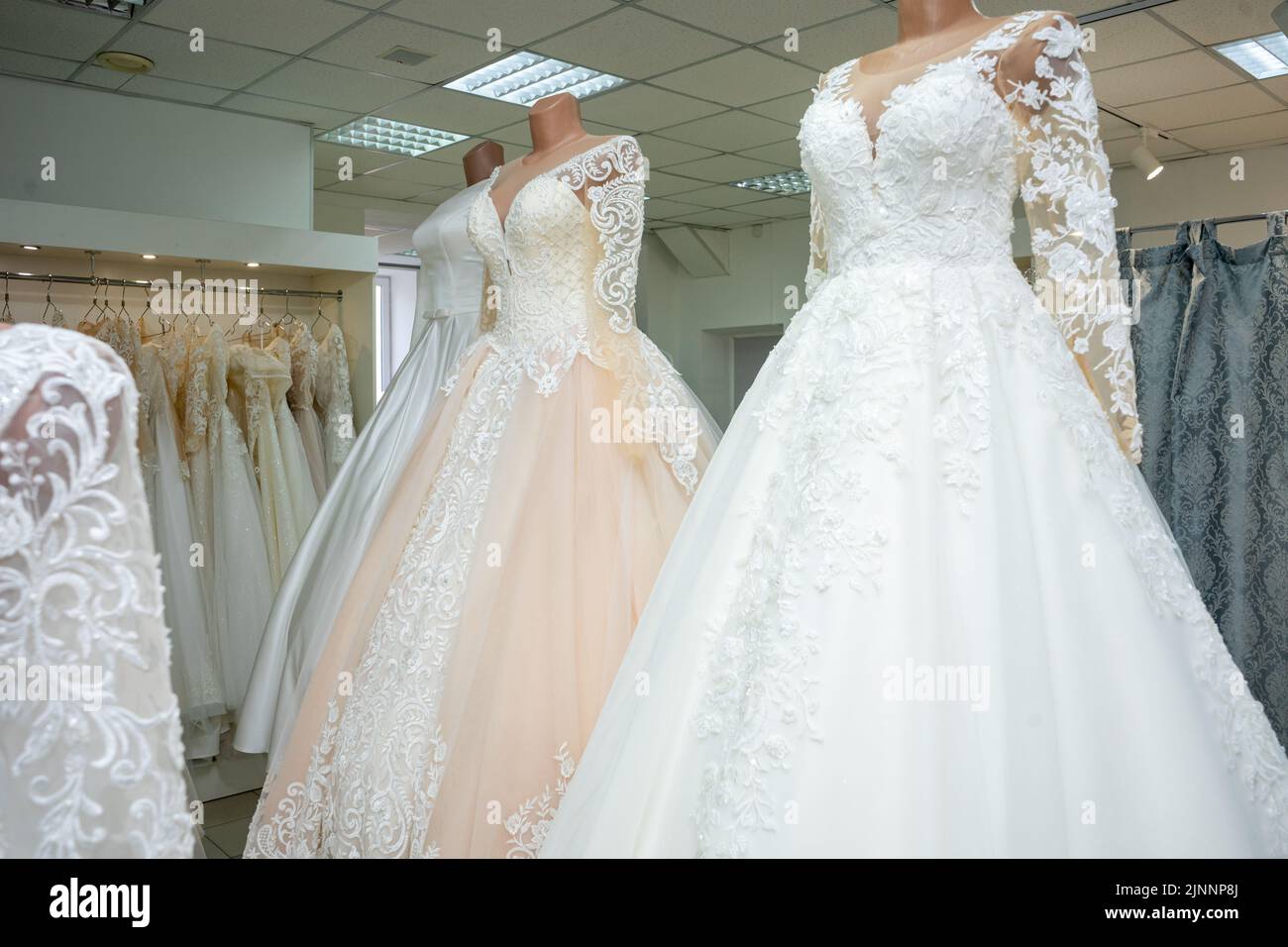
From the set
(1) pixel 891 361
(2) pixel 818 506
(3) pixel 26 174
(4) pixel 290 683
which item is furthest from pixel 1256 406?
(3) pixel 26 174

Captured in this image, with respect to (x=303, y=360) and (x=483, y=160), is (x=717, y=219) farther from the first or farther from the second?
(x=483, y=160)

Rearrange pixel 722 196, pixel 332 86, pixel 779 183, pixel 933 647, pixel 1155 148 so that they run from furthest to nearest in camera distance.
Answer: pixel 722 196
pixel 779 183
pixel 1155 148
pixel 332 86
pixel 933 647

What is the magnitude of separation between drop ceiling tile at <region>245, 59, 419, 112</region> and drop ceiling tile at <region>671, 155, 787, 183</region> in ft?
7.69

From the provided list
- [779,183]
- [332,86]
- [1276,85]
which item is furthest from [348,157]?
[1276,85]

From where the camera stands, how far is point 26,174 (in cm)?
419

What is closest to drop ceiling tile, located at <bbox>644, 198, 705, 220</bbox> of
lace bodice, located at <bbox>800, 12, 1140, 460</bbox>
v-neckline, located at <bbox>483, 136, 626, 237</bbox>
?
v-neckline, located at <bbox>483, 136, 626, 237</bbox>

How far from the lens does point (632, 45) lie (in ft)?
14.4

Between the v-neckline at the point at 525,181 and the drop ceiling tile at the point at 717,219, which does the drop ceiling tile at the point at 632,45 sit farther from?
the drop ceiling tile at the point at 717,219

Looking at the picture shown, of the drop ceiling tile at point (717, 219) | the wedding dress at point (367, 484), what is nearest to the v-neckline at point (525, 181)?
the wedding dress at point (367, 484)

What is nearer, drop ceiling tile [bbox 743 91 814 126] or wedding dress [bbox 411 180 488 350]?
wedding dress [bbox 411 180 488 350]

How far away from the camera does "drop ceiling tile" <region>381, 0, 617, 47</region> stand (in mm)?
3840

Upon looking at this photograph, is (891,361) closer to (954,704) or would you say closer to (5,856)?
(954,704)

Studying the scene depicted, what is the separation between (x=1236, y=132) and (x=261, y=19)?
5450 millimetres

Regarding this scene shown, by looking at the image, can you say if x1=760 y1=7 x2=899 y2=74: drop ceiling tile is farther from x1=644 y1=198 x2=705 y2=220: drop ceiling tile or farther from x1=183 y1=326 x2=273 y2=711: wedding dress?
x1=644 y1=198 x2=705 y2=220: drop ceiling tile
